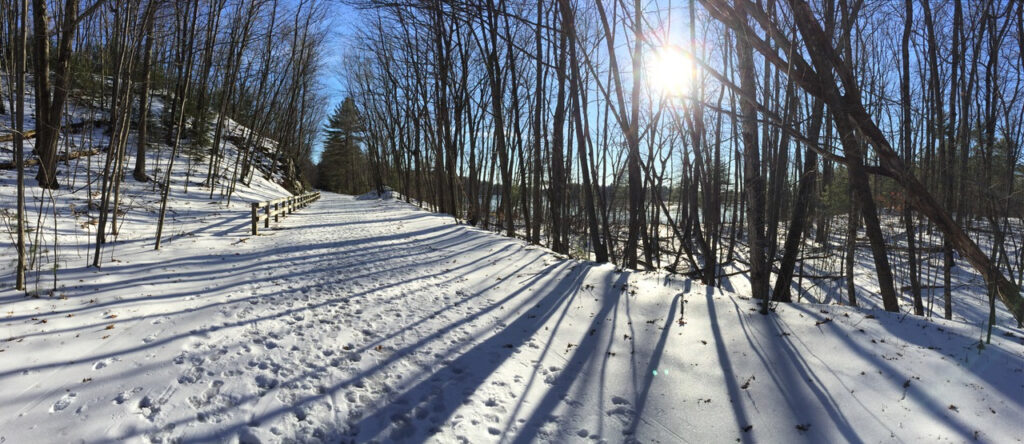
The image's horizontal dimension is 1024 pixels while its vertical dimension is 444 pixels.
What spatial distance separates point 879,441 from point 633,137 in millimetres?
5675

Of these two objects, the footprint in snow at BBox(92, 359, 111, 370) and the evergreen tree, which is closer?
the footprint in snow at BBox(92, 359, 111, 370)

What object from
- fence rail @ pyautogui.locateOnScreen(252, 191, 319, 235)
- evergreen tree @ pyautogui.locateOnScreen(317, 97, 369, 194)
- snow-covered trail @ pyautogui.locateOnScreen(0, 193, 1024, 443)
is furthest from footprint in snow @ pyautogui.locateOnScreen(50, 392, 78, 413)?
evergreen tree @ pyautogui.locateOnScreen(317, 97, 369, 194)

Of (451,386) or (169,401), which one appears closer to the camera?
(169,401)

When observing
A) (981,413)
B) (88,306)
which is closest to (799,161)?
(981,413)

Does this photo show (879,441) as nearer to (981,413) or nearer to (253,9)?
(981,413)

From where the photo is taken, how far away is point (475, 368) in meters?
3.61

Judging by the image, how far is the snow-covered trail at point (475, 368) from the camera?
2.69 metres

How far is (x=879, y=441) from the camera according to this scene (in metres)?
2.59

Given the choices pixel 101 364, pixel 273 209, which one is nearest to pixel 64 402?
pixel 101 364

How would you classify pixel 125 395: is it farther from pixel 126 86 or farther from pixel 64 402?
pixel 126 86

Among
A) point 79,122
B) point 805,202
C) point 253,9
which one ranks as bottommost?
point 805,202

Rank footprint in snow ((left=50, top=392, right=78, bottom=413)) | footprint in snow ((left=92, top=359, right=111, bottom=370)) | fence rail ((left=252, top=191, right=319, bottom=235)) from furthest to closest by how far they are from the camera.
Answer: fence rail ((left=252, top=191, right=319, bottom=235)) → footprint in snow ((left=92, top=359, right=111, bottom=370)) → footprint in snow ((left=50, top=392, right=78, bottom=413))

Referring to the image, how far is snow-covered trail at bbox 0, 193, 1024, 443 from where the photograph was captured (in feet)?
8.82

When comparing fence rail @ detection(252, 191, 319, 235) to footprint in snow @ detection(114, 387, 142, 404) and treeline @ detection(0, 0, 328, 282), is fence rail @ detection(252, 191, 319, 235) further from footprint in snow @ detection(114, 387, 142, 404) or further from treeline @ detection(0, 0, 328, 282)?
footprint in snow @ detection(114, 387, 142, 404)
